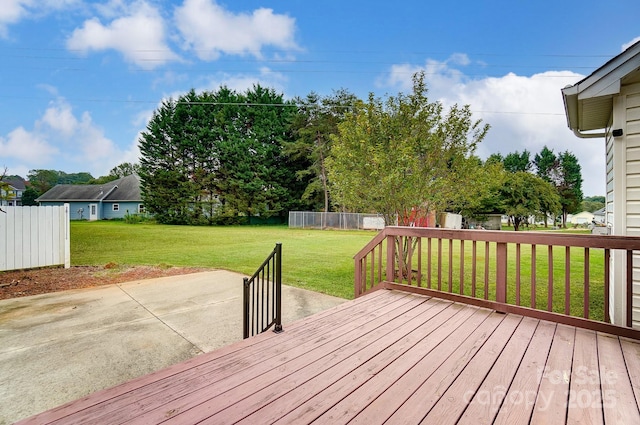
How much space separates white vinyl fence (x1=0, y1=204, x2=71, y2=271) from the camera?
5641 millimetres

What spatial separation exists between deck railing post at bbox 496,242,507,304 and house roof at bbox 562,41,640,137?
1785 mm

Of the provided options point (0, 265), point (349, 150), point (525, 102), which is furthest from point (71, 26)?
point (525, 102)

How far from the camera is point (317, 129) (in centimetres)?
2298

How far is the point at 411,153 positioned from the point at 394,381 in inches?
178

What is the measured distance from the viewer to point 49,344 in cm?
283

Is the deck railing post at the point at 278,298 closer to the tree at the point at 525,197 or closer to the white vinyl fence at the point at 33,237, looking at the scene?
the white vinyl fence at the point at 33,237

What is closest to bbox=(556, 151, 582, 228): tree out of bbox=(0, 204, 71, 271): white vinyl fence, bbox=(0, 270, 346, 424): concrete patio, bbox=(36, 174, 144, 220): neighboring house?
bbox=(0, 270, 346, 424): concrete patio

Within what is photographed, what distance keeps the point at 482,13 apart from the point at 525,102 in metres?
6.06

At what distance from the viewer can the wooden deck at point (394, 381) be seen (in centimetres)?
137

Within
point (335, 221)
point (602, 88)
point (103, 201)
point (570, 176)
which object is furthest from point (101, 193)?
point (570, 176)

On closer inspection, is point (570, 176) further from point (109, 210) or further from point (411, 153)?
point (109, 210)

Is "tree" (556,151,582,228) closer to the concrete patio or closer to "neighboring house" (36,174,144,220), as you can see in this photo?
the concrete patio

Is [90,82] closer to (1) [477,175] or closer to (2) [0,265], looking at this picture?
(2) [0,265]

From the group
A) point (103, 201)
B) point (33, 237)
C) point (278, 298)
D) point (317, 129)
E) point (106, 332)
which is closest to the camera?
point (278, 298)
